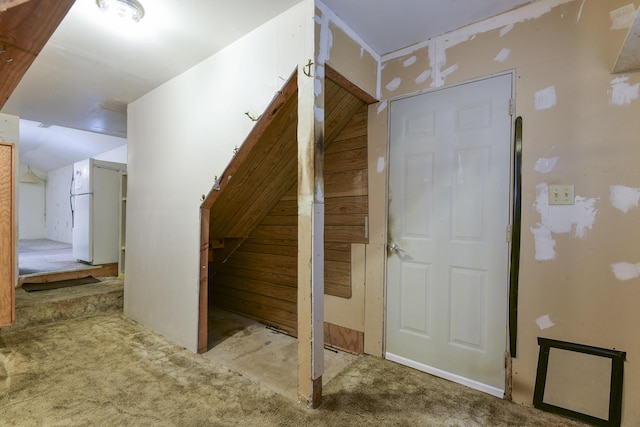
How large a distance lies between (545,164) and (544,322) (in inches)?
34.8

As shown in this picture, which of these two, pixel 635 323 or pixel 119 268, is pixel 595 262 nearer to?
pixel 635 323

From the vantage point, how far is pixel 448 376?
2.02 m

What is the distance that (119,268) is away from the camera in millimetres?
4059

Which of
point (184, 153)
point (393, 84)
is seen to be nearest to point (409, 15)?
point (393, 84)

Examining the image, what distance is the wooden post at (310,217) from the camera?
67.1 inches

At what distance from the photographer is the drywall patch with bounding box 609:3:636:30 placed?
1.49 meters

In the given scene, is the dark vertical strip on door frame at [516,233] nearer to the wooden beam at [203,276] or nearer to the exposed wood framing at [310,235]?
the exposed wood framing at [310,235]

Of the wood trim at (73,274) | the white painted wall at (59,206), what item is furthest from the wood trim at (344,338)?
the white painted wall at (59,206)

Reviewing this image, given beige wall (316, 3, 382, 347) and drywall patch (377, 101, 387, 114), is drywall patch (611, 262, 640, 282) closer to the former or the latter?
beige wall (316, 3, 382, 347)

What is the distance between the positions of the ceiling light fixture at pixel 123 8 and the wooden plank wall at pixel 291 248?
1.52 meters

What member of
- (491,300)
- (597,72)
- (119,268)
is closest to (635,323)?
(491,300)

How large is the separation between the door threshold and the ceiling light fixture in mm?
2734

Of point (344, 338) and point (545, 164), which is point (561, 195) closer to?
point (545, 164)

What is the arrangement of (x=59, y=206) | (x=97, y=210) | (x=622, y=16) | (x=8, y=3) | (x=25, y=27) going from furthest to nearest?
(x=59, y=206), (x=97, y=210), (x=622, y=16), (x=25, y=27), (x=8, y=3)
